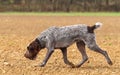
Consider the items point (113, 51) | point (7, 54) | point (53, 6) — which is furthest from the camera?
point (53, 6)

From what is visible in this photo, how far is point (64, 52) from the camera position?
15.0m

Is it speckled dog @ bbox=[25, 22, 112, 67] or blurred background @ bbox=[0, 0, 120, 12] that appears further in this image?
blurred background @ bbox=[0, 0, 120, 12]

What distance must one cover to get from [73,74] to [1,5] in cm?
7803

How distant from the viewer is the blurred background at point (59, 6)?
87.4 m

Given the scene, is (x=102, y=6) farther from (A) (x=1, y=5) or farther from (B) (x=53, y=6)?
(A) (x=1, y=5)

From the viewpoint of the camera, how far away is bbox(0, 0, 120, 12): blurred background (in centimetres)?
8745

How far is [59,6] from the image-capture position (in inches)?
3489

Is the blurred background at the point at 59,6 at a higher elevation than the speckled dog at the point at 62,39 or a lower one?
lower

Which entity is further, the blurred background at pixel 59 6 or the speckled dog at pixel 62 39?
the blurred background at pixel 59 6

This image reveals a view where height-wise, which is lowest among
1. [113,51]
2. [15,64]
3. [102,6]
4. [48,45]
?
[102,6]

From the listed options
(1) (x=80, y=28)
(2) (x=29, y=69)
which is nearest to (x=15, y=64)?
(2) (x=29, y=69)

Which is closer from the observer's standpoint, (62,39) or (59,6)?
(62,39)

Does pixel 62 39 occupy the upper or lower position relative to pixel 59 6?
upper

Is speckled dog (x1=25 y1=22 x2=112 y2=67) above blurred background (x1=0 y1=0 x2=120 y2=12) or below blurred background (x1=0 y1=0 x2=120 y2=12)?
above
